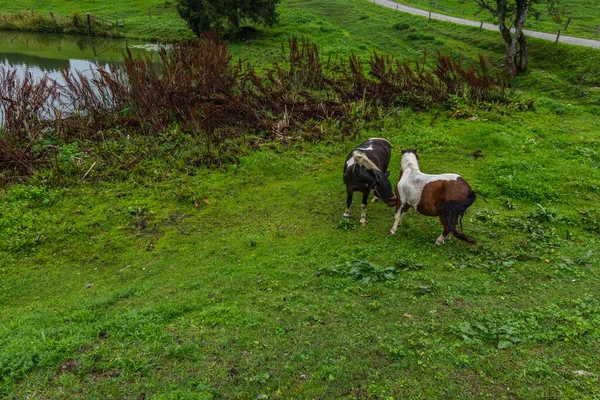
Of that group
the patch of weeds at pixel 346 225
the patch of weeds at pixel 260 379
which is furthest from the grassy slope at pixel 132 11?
the patch of weeds at pixel 260 379

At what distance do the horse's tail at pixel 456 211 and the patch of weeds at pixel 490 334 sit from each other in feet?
7.17

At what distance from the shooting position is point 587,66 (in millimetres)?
17828

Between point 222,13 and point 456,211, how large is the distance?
25572 mm

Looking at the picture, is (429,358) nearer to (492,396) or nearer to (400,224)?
(492,396)

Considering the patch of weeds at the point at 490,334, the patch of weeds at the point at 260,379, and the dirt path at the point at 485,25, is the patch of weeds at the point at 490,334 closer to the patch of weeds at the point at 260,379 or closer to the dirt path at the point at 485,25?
the patch of weeds at the point at 260,379

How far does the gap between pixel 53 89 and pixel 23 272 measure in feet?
27.3

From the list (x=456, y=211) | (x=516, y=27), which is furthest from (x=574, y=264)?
(x=516, y=27)

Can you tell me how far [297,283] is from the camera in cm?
628

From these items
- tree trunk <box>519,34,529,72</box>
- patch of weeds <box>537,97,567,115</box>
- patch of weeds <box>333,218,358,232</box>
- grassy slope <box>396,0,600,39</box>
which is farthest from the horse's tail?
grassy slope <box>396,0,600,39</box>

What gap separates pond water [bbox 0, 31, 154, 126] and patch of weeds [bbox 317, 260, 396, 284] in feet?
73.1

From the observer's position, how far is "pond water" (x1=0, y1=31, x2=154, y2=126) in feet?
80.8

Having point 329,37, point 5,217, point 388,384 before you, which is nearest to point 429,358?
point 388,384

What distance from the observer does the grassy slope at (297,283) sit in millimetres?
4348

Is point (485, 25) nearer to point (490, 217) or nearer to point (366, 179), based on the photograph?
point (490, 217)
